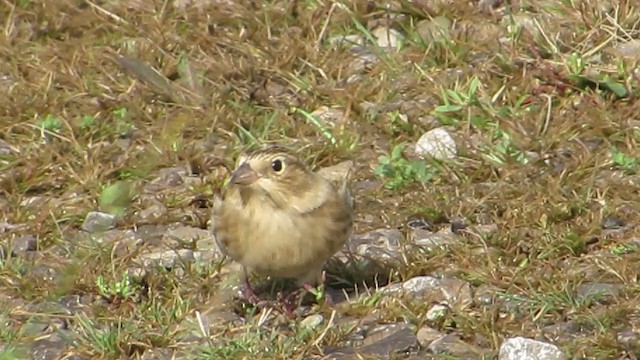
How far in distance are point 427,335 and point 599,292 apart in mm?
708

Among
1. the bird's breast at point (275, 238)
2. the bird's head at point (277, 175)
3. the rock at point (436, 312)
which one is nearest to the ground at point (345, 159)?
the rock at point (436, 312)

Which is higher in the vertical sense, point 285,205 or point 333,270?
point 285,205

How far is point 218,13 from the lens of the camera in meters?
8.35

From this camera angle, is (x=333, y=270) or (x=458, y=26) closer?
(x=333, y=270)

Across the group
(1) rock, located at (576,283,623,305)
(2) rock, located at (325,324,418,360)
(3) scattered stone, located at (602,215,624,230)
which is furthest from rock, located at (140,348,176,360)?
(3) scattered stone, located at (602,215,624,230)

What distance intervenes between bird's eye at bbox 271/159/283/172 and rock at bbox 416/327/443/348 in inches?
32.1

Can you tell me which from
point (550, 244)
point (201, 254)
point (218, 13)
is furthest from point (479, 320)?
point (218, 13)

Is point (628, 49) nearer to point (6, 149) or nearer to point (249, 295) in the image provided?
point (249, 295)

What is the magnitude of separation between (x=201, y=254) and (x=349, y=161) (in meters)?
1.15

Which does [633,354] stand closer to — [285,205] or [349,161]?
[285,205]

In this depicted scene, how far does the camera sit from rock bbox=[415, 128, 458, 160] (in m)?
7.00

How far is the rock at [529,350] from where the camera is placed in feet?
17.1

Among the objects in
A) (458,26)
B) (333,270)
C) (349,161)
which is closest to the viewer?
(333,270)

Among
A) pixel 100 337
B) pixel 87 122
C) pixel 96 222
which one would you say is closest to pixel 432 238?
pixel 96 222
